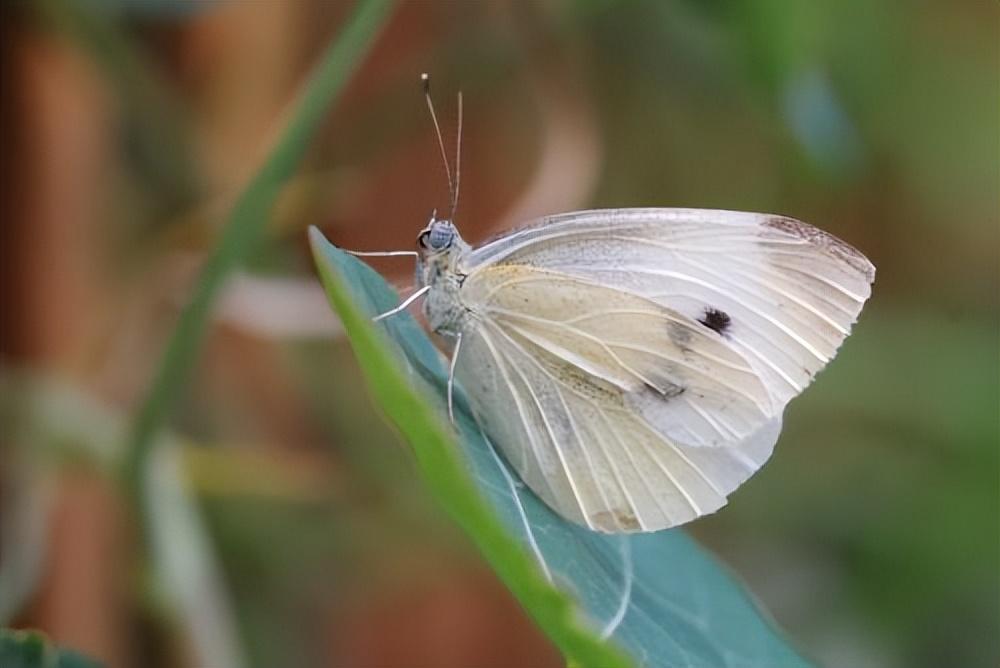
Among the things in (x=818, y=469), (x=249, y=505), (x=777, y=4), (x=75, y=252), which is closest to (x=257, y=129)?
(x=75, y=252)

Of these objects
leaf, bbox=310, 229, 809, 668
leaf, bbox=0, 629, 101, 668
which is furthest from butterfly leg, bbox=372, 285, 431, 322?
leaf, bbox=0, 629, 101, 668

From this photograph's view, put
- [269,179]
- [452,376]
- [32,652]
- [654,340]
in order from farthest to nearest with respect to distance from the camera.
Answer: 1. [654,340]
2. [452,376]
3. [269,179]
4. [32,652]

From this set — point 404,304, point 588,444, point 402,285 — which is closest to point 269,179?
point 404,304

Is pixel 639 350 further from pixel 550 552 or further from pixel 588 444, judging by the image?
pixel 550 552

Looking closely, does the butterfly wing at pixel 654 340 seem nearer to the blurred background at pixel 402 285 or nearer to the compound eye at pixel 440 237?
the compound eye at pixel 440 237

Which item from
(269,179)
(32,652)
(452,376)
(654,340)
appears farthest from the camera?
(654,340)

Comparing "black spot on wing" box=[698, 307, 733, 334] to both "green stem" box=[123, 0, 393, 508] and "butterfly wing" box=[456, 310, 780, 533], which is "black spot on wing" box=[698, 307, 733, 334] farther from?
"green stem" box=[123, 0, 393, 508]

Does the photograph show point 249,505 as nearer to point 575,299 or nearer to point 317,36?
point 575,299
